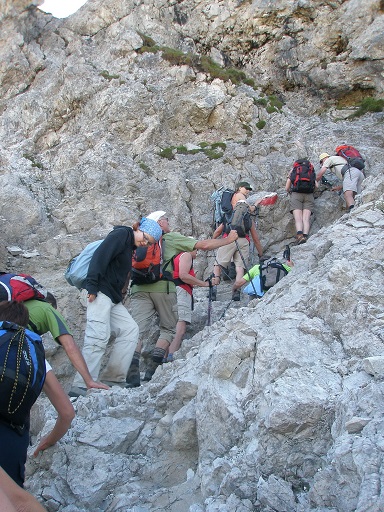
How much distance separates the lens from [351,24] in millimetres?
21125

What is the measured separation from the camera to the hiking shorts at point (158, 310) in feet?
28.9

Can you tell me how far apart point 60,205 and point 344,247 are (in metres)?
9.83

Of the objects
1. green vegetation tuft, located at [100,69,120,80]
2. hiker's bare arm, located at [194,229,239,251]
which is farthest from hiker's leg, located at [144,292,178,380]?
green vegetation tuft, located at [100,69,120,80]

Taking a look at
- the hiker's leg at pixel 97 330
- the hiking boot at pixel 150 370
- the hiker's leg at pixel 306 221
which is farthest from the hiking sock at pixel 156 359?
the hiker's leg at pixel 306 221

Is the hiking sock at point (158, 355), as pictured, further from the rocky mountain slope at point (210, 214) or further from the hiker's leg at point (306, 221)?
the hiker's leg at point (306, 221)

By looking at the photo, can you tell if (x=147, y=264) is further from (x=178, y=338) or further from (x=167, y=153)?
(x=167, y=153)

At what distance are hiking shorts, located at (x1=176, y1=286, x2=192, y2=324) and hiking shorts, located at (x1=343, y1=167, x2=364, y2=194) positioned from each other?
5.80 m

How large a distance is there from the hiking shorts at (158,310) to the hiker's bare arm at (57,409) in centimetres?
368

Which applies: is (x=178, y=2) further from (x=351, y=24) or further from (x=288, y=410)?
(x=288, y=410)

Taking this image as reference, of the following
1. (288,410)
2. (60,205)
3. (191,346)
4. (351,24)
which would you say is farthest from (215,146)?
(288,410)

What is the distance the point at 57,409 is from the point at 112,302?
2.90 metres

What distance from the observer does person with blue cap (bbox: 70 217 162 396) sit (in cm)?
727

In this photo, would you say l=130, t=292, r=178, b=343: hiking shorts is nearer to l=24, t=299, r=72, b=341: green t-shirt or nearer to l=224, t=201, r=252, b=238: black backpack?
l=24, t=299, r=72, b=341: green t-shirt

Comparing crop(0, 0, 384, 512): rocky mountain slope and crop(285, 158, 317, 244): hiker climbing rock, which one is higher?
crop(0, 0, 384, 512): rocky mountain slope
